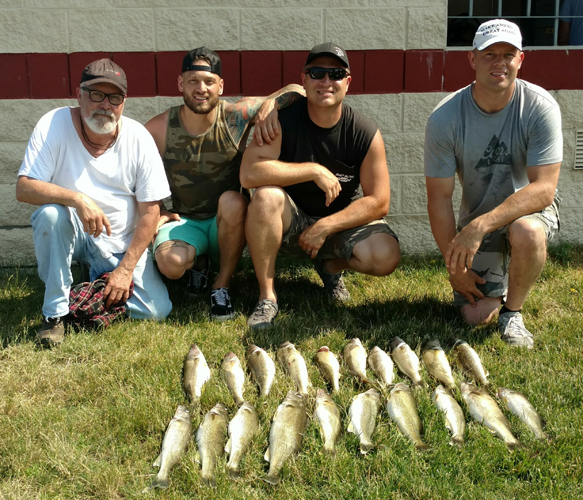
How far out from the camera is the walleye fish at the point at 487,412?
3072 mm

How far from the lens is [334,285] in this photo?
501 centimetres

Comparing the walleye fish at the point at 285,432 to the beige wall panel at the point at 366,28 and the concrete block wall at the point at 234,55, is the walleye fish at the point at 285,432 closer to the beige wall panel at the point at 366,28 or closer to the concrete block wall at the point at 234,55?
the concrete block wall at the point at 234,55

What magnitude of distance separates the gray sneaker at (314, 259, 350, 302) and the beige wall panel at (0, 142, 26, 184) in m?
2.87

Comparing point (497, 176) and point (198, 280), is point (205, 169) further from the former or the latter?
point (497, 176)

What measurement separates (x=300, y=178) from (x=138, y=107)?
1.97 m

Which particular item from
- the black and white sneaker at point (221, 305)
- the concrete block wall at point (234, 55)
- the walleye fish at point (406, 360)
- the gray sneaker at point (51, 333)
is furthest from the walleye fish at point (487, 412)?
the concrete block wall at point (234, 55)

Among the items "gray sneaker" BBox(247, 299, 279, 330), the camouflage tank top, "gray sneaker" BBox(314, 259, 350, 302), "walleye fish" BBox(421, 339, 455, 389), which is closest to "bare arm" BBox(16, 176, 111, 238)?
the camouflage tank top

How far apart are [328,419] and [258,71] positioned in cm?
348

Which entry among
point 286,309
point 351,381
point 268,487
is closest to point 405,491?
point 268,487

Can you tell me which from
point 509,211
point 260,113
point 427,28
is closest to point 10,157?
point 260,113

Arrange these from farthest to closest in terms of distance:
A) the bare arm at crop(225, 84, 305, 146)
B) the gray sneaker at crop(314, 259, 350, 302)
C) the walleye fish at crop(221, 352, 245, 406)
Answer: the gray sneaker at crop(314, 259, 350, 302)
the bare arm at crop(225, 84, 305, 146)
the walleye fish at crop(221, 352, 245, 406)

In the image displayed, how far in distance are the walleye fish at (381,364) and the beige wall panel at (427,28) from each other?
3.09 metres

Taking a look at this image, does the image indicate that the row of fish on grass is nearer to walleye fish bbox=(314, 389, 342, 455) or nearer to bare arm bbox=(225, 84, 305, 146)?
walleye fish bbox=(314, 389, 342, 455)

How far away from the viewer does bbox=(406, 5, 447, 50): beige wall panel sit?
18.5 ft
